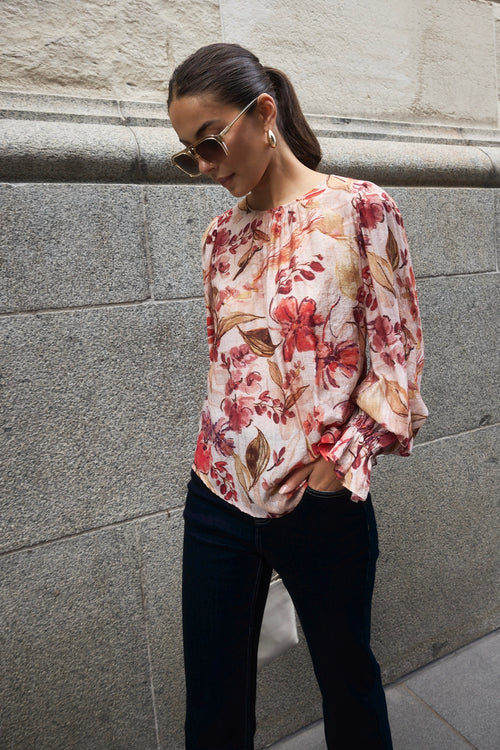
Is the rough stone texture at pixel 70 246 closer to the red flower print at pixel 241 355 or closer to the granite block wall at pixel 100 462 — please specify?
the granite block wall at pixel 100 462

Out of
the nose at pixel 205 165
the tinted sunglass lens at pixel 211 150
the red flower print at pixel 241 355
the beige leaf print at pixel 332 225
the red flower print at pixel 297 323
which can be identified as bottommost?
the red flower print at pixel 241 355

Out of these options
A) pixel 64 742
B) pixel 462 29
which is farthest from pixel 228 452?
pixel 462 29

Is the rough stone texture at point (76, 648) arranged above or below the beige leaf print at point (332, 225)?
below

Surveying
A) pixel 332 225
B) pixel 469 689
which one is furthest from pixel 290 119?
pixel 469 689

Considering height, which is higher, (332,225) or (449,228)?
(332,225)

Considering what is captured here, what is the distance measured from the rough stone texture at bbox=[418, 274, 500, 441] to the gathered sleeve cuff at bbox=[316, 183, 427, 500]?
1.54 m

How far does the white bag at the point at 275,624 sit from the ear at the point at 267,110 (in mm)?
1388

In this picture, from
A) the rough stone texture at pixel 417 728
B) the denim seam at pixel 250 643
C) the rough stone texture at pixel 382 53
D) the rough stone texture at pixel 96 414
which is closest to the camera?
the denim seam at pixel 250 643

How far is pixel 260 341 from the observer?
1.59 m

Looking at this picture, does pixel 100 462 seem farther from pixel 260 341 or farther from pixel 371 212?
pixel 371 212

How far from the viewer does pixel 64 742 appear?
2.29 m

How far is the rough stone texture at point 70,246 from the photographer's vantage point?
2.15m

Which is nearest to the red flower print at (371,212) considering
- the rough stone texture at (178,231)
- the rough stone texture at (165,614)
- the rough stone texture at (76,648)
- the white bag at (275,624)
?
the rough stone texture at (178,231)

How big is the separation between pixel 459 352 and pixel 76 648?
2.15 m
